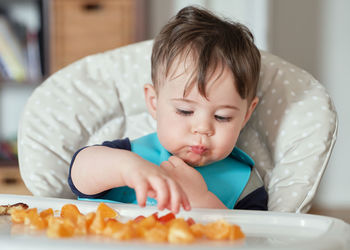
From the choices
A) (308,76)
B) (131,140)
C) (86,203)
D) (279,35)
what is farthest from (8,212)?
(279,35)

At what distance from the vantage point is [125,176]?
717 millimetres

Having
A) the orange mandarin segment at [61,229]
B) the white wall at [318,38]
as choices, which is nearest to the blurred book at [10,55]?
the white wall at [318,38]

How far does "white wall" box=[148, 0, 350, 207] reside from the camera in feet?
8.70

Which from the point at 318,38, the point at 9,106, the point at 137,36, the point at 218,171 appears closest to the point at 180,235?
the point at 218,171

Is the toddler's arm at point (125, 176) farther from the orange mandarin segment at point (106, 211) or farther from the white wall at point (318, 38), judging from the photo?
the white wall at point (318, 38)

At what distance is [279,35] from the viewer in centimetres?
268

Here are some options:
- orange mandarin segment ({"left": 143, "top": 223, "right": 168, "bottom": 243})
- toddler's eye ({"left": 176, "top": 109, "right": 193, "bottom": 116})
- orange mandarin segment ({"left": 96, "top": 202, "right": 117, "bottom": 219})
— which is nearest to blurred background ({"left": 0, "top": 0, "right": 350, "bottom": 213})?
toddler's eye ({"left": 176, "top": 109, "right": 193, "bottom": 116})

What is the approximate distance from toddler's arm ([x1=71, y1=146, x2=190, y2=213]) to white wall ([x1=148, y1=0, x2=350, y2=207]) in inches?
71.2

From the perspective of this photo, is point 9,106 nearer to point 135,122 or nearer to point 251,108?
point 135,122

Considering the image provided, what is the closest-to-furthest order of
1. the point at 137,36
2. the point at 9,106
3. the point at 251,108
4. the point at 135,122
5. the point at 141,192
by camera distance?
the point at 141,192
the point at 251,108
the point at 135,122
the point at 137,36
the point at 9,106

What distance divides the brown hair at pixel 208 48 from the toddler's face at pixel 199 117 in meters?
0.02

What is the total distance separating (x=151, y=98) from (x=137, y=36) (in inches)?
47.3

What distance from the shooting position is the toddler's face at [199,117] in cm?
93

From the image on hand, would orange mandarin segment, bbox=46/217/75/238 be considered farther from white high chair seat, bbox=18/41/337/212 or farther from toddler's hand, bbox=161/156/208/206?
white high chair seat, bbox=18/41/337/212
